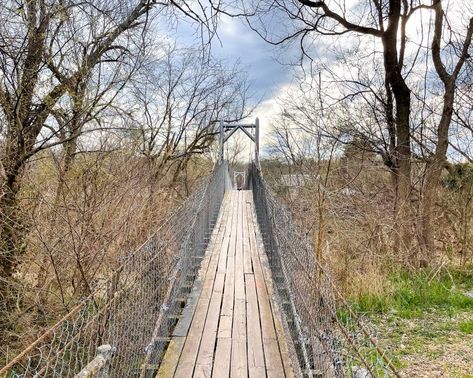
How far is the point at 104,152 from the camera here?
5.39 m

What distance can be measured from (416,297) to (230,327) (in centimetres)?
286

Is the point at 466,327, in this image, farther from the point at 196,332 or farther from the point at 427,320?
the point at 196,332

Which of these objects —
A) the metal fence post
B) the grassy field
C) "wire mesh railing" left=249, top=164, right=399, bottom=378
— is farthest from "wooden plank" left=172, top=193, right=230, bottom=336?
Result: the grassy field

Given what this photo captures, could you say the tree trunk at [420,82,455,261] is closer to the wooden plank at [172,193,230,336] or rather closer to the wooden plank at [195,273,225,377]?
the wooden plank at [172,193,230,336]

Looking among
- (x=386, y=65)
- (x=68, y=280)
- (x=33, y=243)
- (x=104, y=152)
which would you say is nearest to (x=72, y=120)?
(x=104, y=152)

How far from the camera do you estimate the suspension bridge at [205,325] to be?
1686 mm

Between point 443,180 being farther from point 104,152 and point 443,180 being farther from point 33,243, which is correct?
point 33,243

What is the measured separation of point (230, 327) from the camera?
11.2 ft

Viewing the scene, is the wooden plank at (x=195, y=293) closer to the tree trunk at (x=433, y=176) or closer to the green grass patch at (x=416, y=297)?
the green grass patch at (x=416, y=297)

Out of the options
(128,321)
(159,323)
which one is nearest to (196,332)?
(159,323)

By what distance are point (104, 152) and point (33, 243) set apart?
155cm

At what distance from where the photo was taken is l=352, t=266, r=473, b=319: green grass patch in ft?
15.7

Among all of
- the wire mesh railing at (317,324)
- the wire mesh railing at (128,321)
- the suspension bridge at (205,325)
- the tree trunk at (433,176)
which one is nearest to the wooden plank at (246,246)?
the suspension bridge at (205,325)

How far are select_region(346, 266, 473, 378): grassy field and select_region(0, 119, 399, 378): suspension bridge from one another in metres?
0.43
